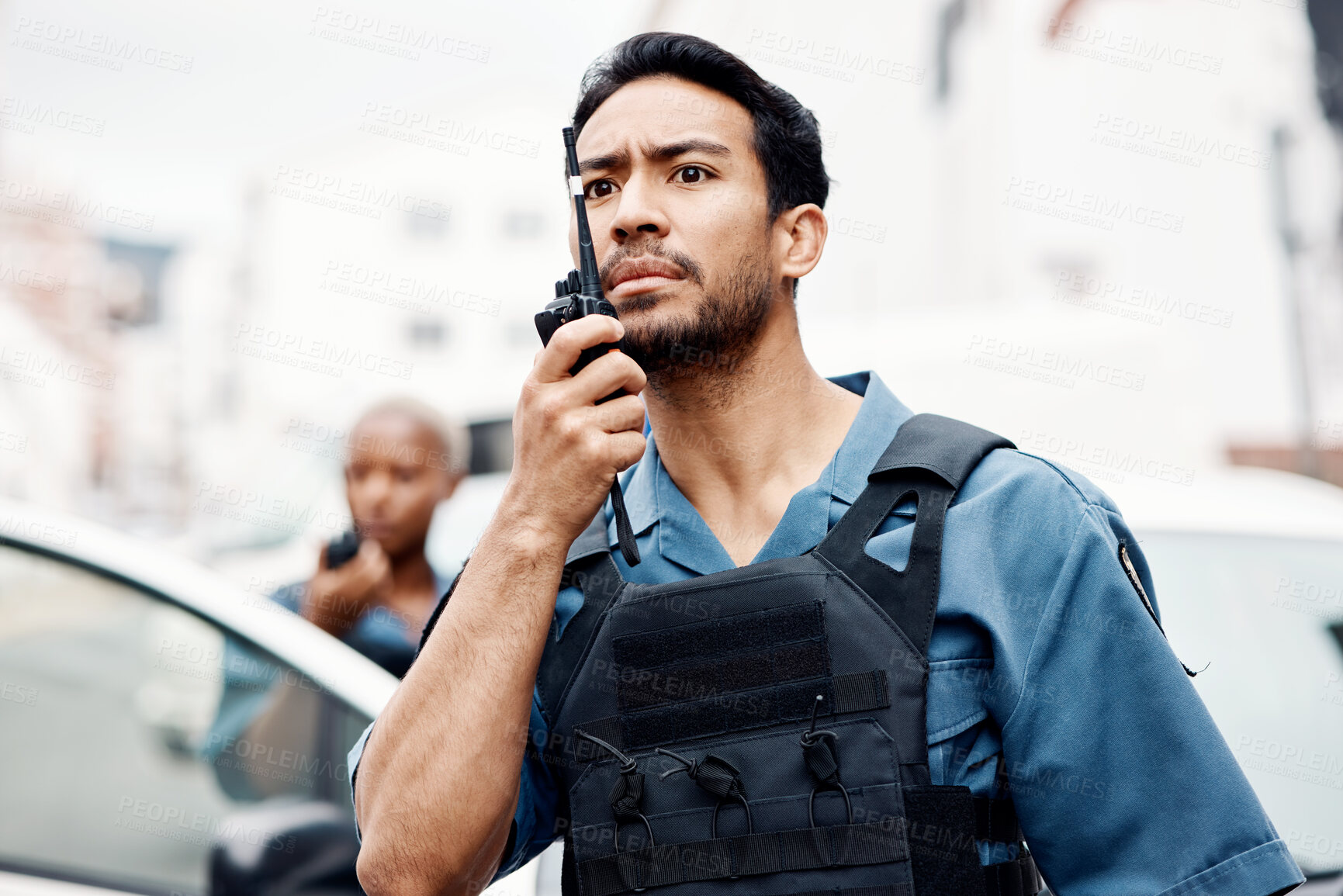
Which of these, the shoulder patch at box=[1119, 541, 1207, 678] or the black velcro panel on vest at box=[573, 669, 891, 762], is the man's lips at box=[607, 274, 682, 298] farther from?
the shoulder patch at box=[1119, 541, 1207, 678]

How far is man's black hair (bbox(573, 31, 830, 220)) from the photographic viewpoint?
2.07 meters

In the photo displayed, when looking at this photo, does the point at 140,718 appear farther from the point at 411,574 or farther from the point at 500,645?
the point at 411,574

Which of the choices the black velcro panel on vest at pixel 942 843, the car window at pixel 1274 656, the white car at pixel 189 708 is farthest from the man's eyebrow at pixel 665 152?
the car window at pixel 1274 656

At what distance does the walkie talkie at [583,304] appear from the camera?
1647mm

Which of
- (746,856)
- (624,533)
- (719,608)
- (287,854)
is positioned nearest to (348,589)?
(287,854)

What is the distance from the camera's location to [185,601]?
2.41 m

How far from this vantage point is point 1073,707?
1.49 meters

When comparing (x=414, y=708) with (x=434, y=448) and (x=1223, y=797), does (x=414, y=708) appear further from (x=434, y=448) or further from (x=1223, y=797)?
(x=434, y=448)

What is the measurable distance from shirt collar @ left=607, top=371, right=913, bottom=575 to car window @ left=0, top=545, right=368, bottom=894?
0.91 meters

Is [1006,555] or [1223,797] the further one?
[1006,555]

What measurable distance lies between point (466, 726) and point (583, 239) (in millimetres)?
782

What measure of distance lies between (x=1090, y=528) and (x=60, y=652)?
2214 millimetres

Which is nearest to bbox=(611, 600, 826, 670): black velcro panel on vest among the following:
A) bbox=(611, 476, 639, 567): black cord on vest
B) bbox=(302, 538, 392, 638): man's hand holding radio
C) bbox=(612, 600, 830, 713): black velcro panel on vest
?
bbox=(612, 600, 830, 713): black velcro panel on vest

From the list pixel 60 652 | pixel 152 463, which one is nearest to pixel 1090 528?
pixel 60 652
